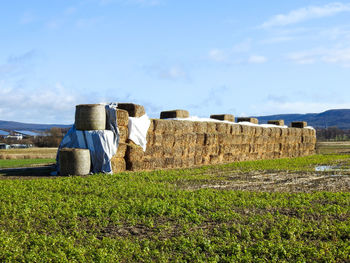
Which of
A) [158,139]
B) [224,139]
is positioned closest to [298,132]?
[224,139]

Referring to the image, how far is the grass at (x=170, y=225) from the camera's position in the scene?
757cm

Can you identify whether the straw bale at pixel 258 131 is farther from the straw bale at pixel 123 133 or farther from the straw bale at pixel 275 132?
the straw bale at pixel 123 133

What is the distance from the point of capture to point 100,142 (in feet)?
63.5

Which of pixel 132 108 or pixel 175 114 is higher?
pixel 132 108

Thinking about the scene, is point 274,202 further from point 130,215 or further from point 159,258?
point 159,258

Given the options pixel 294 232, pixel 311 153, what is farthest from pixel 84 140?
pixel 311 153

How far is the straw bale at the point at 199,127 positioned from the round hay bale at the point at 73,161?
8513 millimetres

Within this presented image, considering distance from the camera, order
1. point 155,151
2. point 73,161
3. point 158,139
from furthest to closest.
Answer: point 158,139, point 155,151, point 73,161

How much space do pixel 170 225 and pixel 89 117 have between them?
36.8 feet

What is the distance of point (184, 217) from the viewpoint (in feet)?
33.1

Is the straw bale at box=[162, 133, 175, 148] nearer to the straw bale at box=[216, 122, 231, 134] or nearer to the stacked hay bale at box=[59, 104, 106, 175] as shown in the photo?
the stacked hay bale at box=[59, 104, 106, 175]

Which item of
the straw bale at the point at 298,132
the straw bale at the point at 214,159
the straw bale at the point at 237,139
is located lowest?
the straw bale at the point at 214,159

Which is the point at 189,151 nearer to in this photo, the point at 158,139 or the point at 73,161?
the point at 158,139

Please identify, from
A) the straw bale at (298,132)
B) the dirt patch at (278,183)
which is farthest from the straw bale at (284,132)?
the dirt patch at (278,183)
